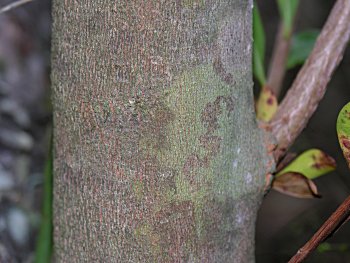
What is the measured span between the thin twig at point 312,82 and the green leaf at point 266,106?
0.02m

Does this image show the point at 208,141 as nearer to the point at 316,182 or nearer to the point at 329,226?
the point at 329,226

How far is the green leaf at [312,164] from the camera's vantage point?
61cm

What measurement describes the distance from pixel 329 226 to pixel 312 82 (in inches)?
8.2

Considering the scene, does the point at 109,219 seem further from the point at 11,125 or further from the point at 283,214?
the point at 283,214

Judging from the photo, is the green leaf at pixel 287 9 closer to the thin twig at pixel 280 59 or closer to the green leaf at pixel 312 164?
the thin twig at pixel 280 59

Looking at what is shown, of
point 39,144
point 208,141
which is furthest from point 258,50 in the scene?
point 39,144

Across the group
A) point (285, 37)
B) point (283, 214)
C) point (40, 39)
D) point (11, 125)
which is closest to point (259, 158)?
point (285, 37)

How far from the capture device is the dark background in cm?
120

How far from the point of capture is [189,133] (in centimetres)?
46

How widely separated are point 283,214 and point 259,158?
56.9 inches

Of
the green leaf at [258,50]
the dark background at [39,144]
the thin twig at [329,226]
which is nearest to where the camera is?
the thin twig at [329,226]

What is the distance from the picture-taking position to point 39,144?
4.75 feet

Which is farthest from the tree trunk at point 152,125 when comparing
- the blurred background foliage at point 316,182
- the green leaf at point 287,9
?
the blurred background foliage at point 316,182

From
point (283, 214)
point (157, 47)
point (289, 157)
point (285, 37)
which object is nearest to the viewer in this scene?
point (157, 47)
